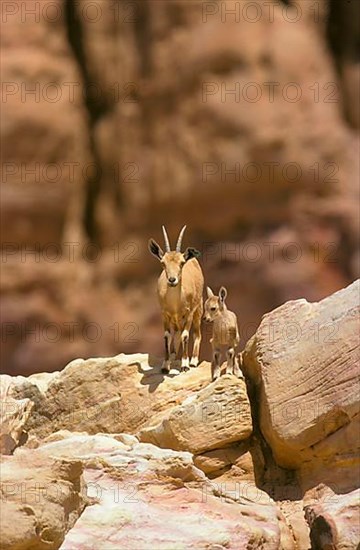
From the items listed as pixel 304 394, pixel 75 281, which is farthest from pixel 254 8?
pixel 304 394

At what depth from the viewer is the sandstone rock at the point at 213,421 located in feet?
34.4

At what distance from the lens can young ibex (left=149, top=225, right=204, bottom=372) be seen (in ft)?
40.1

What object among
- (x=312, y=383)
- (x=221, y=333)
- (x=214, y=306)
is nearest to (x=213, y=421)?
(x=312, y=383)

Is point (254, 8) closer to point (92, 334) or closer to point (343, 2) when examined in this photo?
point (343, 2)

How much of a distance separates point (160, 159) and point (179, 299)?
739 centimetres

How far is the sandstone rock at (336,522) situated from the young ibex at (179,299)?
3057 millimetres

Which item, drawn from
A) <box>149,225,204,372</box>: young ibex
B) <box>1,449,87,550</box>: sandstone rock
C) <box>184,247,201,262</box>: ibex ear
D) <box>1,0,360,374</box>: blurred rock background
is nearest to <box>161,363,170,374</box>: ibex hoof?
<box>149,225,204,372</box>: young ibex

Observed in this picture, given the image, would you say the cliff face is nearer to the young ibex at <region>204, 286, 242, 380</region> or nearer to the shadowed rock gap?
the young ibex at <region>204, 286, 242, 380</region>

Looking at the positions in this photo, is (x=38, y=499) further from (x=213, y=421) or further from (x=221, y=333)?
(x=221, y=333)

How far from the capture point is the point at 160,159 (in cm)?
1947

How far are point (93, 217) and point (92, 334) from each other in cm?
209

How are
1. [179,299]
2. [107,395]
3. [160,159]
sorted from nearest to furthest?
[107,395] → [179,299] → [160,159]

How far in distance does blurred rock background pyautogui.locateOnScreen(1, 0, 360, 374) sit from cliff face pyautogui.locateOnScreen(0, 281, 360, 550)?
A: 21.4 ft

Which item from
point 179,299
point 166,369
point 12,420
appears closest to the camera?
point 12,420
